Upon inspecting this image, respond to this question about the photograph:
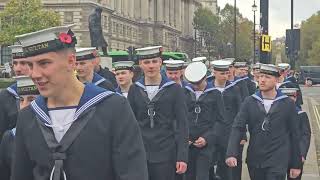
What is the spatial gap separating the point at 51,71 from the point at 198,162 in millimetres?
6376

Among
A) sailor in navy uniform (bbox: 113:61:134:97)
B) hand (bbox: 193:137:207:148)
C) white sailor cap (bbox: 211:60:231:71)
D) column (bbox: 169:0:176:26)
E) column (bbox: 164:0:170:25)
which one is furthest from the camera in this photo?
column (bbox: 169:0:176:26)

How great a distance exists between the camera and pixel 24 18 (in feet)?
225

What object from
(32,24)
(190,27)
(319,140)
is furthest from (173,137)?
(190,27)

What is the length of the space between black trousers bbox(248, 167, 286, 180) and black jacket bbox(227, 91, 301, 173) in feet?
0.18

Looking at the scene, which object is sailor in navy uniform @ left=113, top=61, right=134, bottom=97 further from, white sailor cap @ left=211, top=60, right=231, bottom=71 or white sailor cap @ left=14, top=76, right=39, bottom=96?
white sailor cap @ left=14, top=76, right=39, bottom=96

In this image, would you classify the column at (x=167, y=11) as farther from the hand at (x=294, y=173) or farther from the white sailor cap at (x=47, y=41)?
the white sailor cap at (x=47, y=41)

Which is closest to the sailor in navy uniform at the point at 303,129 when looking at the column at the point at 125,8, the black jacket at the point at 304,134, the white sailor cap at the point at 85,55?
the black jacket at the point at 304,134

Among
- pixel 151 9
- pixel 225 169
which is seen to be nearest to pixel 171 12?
pixel 151 9

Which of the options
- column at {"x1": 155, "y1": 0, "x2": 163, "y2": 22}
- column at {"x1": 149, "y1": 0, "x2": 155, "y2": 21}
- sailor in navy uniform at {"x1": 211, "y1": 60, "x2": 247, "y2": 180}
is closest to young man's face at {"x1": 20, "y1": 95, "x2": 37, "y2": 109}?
sailor in navy uniform at {"x1": 211, "y1": 60, "x2": 247, "y2": 180}

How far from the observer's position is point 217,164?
10805 mm

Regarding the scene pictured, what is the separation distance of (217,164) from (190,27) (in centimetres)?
14998

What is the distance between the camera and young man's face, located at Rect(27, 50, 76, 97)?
3453 millimetres

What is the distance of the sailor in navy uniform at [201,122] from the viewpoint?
9570 millimetres

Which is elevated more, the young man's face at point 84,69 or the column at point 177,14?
the column at point 177,14
